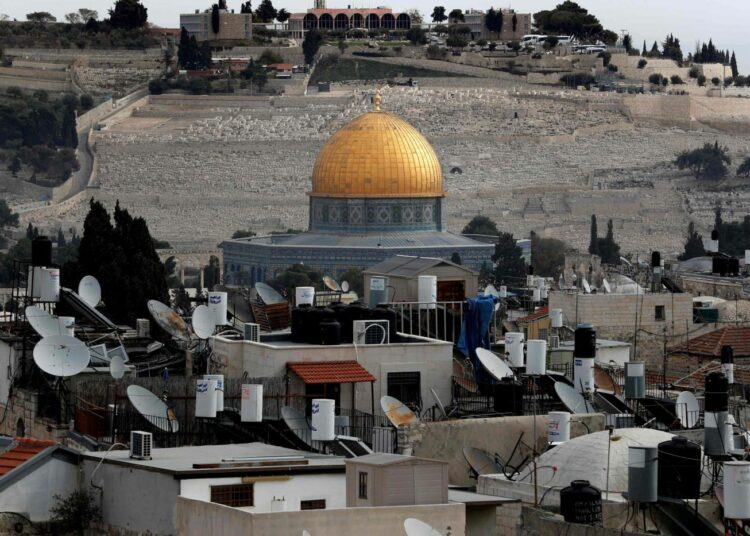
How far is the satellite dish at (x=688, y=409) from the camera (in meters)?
22.1

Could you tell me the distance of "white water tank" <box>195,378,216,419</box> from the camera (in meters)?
20.3

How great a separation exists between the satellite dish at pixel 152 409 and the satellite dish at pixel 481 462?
1.97m

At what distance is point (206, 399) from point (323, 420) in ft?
3.39

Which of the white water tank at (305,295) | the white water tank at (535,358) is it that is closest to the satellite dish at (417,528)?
the white water tank at (535,358)

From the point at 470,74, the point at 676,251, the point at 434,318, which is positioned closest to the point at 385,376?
the point at 434,318

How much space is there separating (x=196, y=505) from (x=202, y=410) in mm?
3845

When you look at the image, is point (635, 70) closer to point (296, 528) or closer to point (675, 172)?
point (675, 172)

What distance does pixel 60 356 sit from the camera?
2122 centimetres

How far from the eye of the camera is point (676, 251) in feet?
305

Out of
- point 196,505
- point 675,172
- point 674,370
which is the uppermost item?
point 196,505

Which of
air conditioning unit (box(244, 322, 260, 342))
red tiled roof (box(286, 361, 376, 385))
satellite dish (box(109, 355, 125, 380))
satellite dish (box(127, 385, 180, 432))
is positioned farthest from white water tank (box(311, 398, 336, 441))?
air conditioning unit (box(244, 322, 260, 342))

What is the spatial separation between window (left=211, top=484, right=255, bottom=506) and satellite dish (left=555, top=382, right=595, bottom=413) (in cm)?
441

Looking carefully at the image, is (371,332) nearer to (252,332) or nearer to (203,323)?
(252,332)

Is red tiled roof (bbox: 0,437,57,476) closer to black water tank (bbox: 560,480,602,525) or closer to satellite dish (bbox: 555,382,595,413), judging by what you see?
black water tank (bbox: 560,480,602,525)
